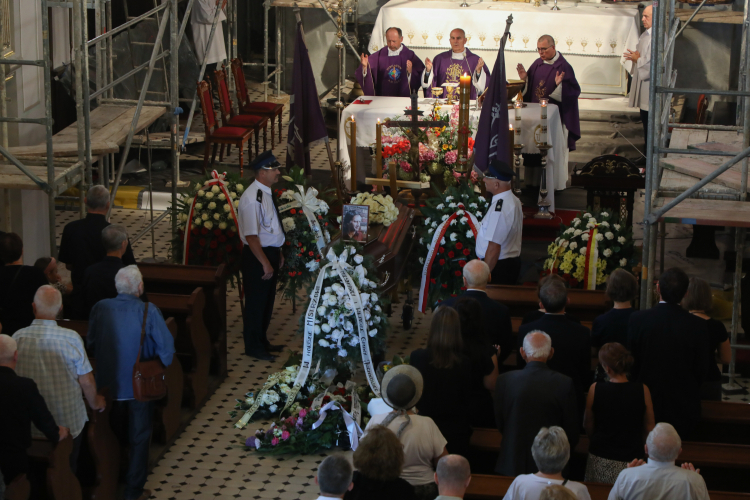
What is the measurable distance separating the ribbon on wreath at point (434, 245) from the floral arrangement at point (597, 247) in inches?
27.3

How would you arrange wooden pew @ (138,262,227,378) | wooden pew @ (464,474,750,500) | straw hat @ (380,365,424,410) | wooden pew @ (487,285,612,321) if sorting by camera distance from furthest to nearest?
1. wooden pew @ (138,262,227,378)
2. wooden pew @ (487,285,612,321)
3. wooden pew @ (464,474,750,500)
4. straw hat @ (380,365,424,410)

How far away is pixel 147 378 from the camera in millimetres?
5598

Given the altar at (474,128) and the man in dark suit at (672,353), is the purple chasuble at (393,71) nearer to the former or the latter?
the altar at (474,128)

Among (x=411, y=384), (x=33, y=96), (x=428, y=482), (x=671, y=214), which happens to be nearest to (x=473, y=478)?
(x=428, y=482)

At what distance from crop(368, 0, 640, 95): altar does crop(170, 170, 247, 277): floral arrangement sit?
675cm

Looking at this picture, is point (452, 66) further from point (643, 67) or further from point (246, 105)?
point (246, 105)

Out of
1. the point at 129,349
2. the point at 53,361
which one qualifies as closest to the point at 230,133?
the point at 129,349

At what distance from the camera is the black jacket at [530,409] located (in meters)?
4.70

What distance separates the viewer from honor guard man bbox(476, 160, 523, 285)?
7.33 m

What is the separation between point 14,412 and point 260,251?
3137 millimetres

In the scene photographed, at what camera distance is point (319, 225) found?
324 inches

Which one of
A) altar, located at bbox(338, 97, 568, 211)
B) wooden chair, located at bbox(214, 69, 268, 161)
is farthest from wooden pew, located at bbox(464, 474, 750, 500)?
wooden chair, located at bbox(214, 69, 268, 161)

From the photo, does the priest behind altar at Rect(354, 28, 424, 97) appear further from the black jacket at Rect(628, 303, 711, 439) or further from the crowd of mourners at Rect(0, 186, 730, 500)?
the black jacket at Rect(628, 303, 711, 439)

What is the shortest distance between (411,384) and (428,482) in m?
0.46
